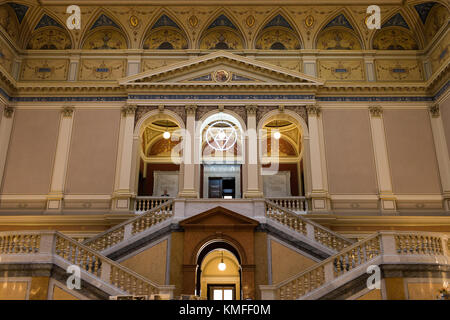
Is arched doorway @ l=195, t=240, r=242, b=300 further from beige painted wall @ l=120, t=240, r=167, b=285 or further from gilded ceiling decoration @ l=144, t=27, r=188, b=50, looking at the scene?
gilded ceiling decoration @ l=144, t=27, r=188, b=50

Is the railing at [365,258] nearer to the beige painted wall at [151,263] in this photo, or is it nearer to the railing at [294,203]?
the beige painted wall at [151,263]

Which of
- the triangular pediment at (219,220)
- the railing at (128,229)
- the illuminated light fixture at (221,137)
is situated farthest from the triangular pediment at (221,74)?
the triangular pediment at (219,220)

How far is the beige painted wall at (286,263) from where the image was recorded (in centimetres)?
1224

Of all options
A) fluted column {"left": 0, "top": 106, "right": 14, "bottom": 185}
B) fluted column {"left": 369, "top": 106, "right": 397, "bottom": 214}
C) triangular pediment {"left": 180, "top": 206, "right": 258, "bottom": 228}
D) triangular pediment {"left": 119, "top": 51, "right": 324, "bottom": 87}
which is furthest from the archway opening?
fluted column {"left": 0, "top": 106, "right": 14, "bottom": 185}

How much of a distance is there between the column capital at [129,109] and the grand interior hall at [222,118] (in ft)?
0.45

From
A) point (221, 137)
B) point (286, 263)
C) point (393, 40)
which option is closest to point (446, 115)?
point (393, 40)

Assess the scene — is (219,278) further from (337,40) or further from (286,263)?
(337,40)

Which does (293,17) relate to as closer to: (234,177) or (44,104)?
(234,177)

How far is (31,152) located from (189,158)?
6312 mm

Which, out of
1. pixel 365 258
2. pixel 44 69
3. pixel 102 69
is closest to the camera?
pixel 365 258

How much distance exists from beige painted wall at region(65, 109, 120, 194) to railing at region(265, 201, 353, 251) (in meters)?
6.77

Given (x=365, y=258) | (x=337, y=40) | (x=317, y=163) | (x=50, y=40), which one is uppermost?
(x=337, y=40)

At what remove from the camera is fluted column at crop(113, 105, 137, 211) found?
16016mm

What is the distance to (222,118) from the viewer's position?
58.5 feet
